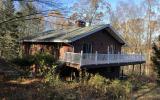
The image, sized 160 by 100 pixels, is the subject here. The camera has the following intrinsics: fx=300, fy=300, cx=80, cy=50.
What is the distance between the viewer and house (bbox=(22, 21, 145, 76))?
2605cm

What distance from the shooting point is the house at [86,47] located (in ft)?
85.5

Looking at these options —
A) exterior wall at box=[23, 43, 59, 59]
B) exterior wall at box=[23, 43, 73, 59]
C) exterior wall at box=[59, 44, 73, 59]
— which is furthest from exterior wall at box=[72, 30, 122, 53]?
exterior wall at box=[23, 43, 59, 59]

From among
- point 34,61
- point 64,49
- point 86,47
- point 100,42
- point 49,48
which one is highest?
point 100,42

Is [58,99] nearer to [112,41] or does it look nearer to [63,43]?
[63,43]

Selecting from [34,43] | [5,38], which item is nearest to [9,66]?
[34,43]

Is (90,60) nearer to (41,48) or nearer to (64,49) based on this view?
(64,49)

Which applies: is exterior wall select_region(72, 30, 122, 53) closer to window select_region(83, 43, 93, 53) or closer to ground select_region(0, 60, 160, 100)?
window select_region(83, 43, 93, 53)

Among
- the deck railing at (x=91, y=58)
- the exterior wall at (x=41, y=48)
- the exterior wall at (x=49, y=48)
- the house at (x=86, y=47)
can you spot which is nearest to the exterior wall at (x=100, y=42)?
the house at (x=86, y=47)

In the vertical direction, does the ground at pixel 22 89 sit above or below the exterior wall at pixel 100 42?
below

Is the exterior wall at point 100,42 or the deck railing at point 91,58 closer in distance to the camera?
the deck railing at point 91,58

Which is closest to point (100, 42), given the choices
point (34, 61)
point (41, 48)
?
point (41, 48)

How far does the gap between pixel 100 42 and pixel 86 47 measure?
2.99 metres

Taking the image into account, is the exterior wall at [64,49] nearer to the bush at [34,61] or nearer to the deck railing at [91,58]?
the deck railing at [91,58]

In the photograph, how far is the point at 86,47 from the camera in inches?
1203
